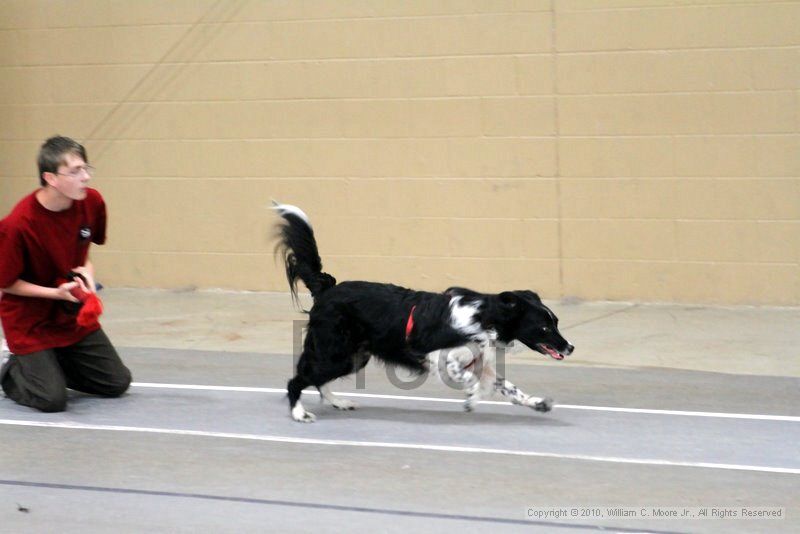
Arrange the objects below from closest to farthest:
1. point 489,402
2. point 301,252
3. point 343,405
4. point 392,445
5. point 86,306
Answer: point 392,445 < point 86,306 < point 301,252 < point 343,405 < point 489,402

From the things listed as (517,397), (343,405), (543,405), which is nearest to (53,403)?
(343,405)

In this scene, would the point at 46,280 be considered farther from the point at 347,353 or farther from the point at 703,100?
Answer: the point at 703,100

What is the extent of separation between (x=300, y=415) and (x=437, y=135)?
4.74 meters

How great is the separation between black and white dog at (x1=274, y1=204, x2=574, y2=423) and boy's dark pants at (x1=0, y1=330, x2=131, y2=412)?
1368 mm

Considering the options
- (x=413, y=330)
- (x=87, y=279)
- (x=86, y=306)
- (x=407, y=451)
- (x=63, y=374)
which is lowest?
(x=407, y=451)

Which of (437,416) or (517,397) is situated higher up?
(517,397)

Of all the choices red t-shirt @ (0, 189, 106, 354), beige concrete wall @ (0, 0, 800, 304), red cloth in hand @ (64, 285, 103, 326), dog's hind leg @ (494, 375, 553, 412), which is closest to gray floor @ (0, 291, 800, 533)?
dog's hind leg @ (494, 375, 553, 412)

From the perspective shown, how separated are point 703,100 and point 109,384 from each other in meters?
5.98

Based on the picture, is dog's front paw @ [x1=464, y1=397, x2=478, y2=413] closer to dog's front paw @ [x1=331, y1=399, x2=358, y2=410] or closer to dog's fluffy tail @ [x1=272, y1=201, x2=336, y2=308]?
dog's front paw @ [x1=331, y1=399, x2=358, y2=410]

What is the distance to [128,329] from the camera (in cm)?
1008

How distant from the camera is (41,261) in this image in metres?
6.87

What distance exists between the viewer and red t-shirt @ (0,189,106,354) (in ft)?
22.1

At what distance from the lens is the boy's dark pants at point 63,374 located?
694cm

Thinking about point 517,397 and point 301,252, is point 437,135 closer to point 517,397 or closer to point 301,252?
point 301,252
